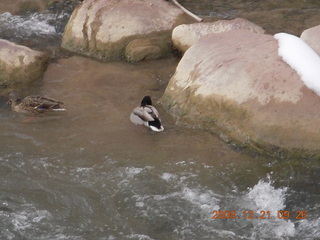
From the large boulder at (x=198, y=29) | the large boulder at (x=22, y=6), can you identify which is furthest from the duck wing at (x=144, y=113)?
the large boulder at (x=22, y=6)

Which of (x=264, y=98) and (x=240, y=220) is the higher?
(x=264, y=98)

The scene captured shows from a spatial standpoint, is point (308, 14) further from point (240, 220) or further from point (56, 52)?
point (240, 220)

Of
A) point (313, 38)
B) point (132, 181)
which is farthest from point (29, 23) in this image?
point (132, 181)

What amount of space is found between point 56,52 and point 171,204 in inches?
207

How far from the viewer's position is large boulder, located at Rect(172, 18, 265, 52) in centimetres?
1022

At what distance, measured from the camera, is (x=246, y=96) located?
25.3ft

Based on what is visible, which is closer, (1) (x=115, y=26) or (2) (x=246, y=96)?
(2) (x=246, y=96)

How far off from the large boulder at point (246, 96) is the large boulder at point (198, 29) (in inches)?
54.3

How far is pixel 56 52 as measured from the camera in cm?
1099

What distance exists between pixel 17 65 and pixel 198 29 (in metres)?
3.01

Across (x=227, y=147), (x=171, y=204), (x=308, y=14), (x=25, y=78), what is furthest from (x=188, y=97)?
(x=308, y=14)

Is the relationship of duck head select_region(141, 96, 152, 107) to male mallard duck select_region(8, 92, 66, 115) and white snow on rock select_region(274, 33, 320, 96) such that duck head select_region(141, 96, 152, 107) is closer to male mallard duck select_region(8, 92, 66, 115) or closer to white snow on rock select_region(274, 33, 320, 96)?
male mallard duck select_region(8, 92, 66, 115)

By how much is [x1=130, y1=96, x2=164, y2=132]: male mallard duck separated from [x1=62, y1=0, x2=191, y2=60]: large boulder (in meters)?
2.20
